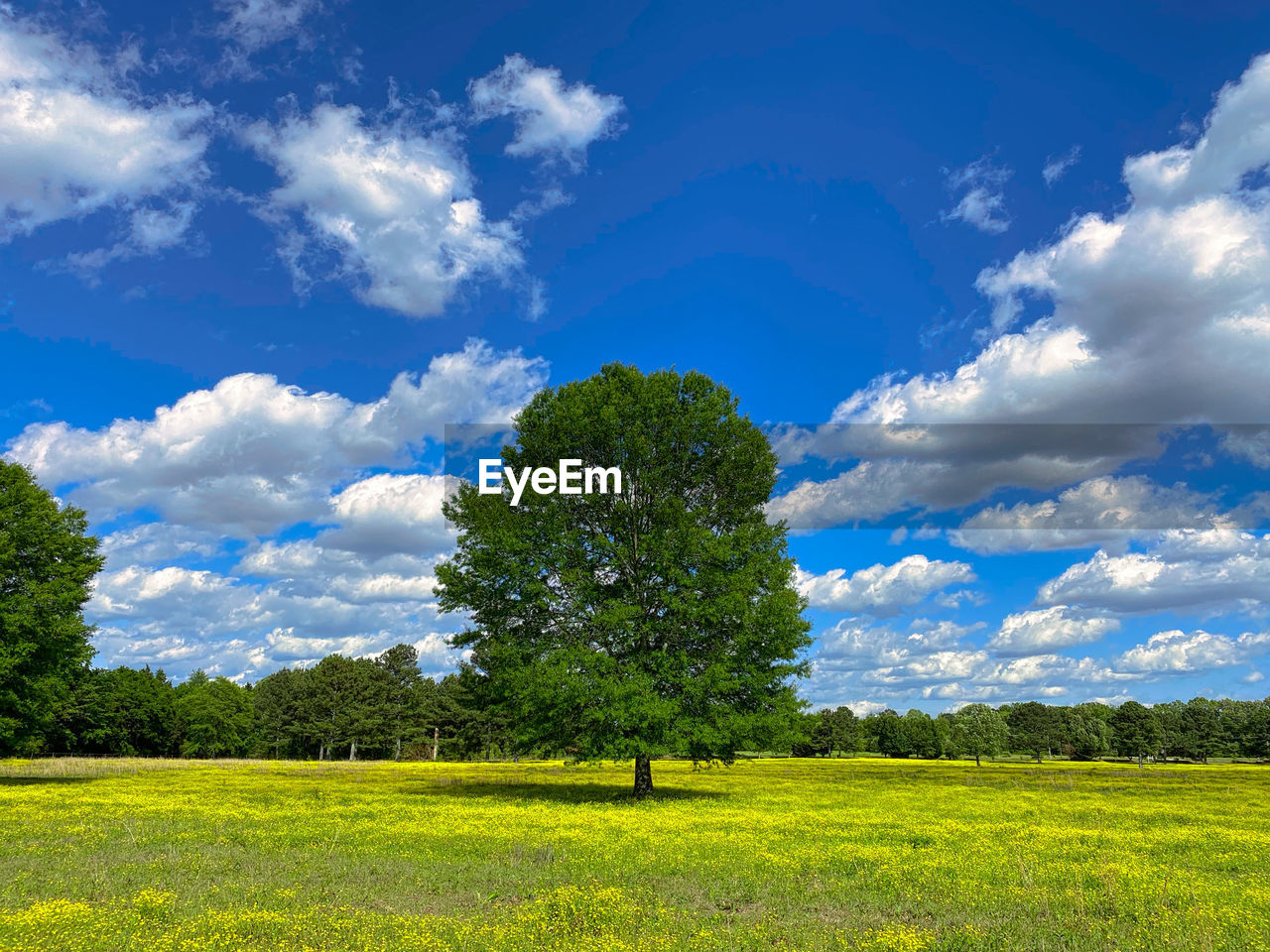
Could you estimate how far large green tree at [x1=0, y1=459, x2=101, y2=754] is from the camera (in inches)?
1715

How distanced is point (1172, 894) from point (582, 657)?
2281 cm

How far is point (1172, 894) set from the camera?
17.0 m

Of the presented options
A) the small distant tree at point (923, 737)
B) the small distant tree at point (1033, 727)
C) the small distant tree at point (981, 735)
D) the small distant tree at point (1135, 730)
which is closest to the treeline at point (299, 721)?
the small distant tree at point (923, 737)

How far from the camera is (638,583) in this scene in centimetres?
3706

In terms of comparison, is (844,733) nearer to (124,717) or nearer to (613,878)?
(124,717)

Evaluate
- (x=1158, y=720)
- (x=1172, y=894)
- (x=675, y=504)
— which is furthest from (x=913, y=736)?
(x=1172, y=894)

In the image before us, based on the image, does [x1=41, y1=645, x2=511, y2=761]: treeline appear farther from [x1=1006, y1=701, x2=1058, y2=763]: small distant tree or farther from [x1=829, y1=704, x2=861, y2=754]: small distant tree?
[x1=1006, y1=701, x2=1058, y2=763]: small distant tree

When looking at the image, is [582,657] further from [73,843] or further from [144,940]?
[144,940]

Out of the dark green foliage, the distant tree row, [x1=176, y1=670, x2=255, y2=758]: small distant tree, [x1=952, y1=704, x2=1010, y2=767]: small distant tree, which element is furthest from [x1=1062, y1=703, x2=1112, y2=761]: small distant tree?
the dark green foliage

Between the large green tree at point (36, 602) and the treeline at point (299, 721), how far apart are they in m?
80.4

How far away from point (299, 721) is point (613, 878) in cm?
12822

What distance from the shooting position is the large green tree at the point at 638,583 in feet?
112

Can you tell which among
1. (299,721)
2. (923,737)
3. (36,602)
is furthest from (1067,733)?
(36,602)

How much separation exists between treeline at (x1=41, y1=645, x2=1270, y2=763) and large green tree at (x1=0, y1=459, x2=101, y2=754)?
66.8 meters
